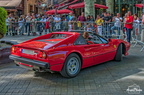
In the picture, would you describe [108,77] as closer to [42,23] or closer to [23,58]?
[23,58]

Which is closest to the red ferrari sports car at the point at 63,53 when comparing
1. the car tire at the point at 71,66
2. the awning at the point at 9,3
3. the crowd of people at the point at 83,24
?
the car tire at the point at 71,66

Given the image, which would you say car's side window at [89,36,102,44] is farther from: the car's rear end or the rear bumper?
the rear bumper

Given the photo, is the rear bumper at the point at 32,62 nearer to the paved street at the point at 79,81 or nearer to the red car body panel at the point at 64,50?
the red car body panel at the point at 64,50

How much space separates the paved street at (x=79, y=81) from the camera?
4914 mm

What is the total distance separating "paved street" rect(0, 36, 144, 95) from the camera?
16.1ft

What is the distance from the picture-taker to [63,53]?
5.60 m

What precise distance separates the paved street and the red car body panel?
1.39 feet

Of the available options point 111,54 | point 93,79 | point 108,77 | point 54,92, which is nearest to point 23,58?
point 54,92

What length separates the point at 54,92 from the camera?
4.84 meters

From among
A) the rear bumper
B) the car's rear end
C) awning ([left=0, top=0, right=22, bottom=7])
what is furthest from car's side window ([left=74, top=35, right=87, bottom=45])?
awning ([left=0, top=0, right=22, bottom=7])

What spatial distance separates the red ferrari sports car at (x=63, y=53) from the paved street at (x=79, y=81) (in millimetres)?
360

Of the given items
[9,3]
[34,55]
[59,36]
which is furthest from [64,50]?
[9,3]

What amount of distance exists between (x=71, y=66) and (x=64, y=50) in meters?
0.57

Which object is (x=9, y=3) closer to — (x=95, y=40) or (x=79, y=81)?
(x=95, y=40)
